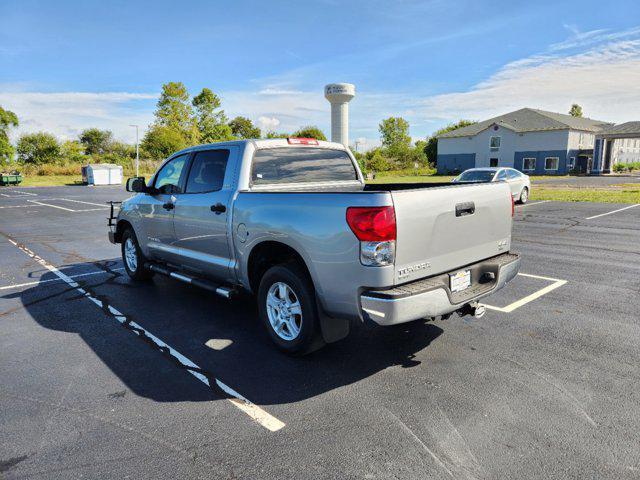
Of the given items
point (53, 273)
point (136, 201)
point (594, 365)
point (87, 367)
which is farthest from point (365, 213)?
point (53, 273)

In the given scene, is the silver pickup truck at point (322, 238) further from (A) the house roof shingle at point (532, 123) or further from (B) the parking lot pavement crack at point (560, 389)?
(A) the house roof shingle at point (532, 123)

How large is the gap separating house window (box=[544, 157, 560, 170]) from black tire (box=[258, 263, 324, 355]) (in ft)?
183

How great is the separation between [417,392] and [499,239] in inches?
68.3

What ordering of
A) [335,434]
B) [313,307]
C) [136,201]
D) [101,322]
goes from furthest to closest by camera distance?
[136,201]
[101,322]
[313,307]
[335,434]

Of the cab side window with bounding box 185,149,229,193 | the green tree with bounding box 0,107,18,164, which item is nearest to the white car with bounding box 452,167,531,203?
the cab side window with bounding box 185,149,229,193

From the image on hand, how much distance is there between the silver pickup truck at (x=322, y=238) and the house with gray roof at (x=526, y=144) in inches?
2119

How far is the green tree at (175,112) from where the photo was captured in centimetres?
6334

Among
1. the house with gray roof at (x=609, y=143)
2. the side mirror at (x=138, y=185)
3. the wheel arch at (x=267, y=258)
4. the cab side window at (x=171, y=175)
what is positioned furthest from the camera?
the house with gray roof at (x=609, y=143)

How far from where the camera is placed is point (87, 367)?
13.0 feet

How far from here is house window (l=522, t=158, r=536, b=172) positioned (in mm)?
53281

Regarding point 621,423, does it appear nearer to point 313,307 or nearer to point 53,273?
point 313,307

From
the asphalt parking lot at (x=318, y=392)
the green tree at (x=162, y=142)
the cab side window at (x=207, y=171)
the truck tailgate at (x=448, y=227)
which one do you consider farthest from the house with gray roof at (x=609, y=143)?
the cab side window at (x=207, y=171)

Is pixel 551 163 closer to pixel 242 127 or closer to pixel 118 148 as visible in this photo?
pixel 242 127

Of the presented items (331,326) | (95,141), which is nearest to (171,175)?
(331,326)
